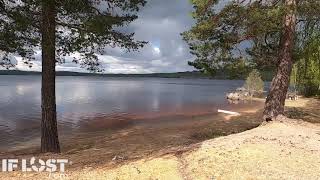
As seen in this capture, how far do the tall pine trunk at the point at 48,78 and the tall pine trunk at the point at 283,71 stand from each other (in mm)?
9535

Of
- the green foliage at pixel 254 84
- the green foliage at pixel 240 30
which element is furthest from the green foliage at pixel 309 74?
the green foliage at pixel 240 30

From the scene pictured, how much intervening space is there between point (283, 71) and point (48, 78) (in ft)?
32.8

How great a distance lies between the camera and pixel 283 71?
1639cm

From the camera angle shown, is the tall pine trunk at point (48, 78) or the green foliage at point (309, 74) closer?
the tall pine trunk at point (48, 78)

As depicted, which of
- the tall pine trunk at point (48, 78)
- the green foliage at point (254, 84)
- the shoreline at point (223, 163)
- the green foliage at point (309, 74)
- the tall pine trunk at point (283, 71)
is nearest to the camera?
the shoreline at point (223, 163)

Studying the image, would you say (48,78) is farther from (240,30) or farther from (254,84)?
(254,84)

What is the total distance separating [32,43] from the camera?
1484 cm

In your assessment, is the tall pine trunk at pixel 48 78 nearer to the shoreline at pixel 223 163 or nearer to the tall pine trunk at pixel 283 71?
the shoreline at pixel 223 163

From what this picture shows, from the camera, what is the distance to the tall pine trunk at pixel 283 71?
1619 centimetres

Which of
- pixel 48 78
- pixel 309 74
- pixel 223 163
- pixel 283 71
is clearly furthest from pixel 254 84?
pixel 223 163

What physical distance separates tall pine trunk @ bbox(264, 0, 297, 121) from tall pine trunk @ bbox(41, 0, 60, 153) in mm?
9535

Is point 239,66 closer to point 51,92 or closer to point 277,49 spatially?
point 277,49

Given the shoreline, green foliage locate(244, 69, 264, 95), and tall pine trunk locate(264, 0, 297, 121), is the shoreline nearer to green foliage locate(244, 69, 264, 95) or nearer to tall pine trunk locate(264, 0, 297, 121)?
tall pine trunk locate(264, 0, 297, 121)

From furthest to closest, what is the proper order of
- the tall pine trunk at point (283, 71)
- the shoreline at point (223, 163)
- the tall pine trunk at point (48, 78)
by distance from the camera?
the tall pine trunk at point (283, 71) → the tall pine trunk at point (48, 78) → the shoreline at point (223, 163)
